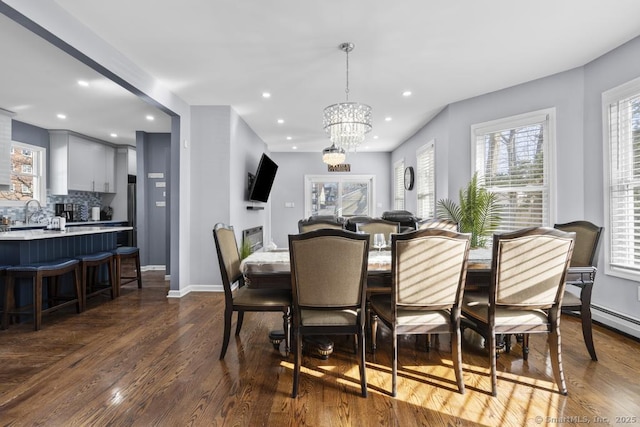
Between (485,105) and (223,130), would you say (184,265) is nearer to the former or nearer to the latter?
(223,130)

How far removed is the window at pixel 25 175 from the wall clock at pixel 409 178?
6.74 meters

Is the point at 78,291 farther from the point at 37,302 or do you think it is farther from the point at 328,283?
the point at 328,283

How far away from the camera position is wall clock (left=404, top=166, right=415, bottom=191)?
6262 mm

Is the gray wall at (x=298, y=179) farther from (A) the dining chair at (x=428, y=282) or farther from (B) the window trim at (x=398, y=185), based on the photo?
(A) the dining chair at (x=428, y=282)

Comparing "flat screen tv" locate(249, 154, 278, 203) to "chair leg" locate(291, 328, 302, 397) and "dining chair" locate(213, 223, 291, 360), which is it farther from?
"chair leg" locate(291, 328, 302, 397)

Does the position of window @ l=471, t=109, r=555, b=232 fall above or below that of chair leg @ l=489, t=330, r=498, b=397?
above

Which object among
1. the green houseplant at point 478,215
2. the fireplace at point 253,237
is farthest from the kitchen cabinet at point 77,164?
the green houseplant at point 478,215

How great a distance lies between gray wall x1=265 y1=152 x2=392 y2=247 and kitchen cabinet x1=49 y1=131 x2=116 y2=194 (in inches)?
144

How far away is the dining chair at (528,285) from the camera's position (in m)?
1.85

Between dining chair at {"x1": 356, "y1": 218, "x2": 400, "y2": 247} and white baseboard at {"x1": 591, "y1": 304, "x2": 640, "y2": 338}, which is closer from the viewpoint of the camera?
white baseboard at {"x1": 591, "y1": 304, "x2": 640, "y2": 338}

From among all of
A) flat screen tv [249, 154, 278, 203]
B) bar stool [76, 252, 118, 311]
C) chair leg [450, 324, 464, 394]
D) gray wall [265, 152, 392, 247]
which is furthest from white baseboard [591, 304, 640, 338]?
bar stool [76, 252, 118, 311]

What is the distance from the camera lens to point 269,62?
10.4ft

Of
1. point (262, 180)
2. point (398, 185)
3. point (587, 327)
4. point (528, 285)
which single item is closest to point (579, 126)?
point (587, 327)

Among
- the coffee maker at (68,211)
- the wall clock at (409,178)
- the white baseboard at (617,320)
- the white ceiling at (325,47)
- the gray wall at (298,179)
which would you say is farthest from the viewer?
the gray wall at (298,179)
